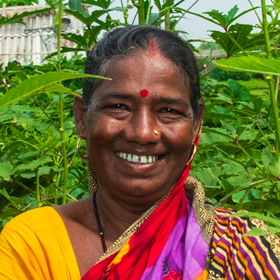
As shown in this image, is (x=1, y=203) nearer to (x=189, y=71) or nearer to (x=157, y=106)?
(x=157, y=106)

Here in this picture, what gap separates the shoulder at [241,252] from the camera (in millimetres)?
1073

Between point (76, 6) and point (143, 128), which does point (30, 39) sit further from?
point (143, 128)

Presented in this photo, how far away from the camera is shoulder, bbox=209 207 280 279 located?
1.07 m

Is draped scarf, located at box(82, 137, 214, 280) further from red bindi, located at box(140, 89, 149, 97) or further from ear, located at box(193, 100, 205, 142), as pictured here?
red bindi, located at box(140, 89, 149, 97)

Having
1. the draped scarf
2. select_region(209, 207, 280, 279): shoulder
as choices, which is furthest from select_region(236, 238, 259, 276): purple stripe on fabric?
the draped scarf

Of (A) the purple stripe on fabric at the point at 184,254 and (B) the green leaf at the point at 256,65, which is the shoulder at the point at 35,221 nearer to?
(A) the purple stripe on fabric at the point at 184,254

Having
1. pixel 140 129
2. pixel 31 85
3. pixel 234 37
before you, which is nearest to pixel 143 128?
pixel 140 129

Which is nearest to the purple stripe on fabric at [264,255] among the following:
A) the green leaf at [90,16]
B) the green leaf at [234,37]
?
the green leaf at [234,37]

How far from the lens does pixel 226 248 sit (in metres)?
1.19

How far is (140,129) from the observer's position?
120 centimetres

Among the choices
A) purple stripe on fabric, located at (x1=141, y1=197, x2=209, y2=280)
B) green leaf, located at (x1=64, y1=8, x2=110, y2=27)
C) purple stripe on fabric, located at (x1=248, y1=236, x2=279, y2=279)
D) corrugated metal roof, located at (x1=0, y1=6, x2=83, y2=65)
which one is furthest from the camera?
corrugated metal roof, located at (x1=0, y1=6, x2=83, y2=65)

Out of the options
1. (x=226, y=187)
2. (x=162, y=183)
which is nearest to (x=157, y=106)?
(x=162, y=183)

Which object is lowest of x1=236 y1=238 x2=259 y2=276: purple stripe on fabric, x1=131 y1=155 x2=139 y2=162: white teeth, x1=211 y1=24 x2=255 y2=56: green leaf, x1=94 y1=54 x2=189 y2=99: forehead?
x1=236 y1=238 x2=259 y2=276: purple stripe on fabric

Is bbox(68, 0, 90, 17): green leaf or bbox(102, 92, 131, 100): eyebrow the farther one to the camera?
bbox(68, 0, 90, 17): green leaf
